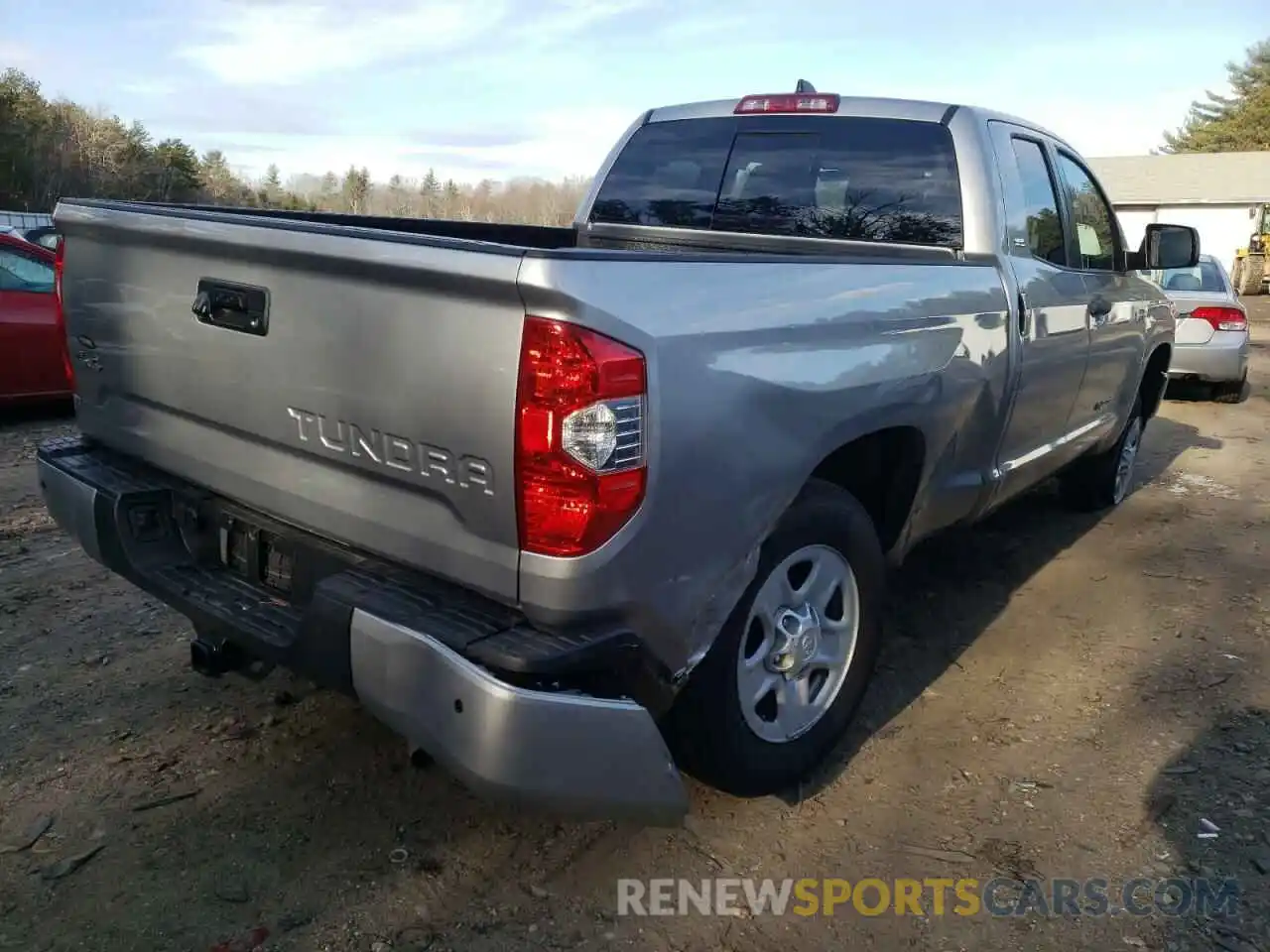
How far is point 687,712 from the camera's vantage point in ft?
8.50

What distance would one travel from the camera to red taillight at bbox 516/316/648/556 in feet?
6.57

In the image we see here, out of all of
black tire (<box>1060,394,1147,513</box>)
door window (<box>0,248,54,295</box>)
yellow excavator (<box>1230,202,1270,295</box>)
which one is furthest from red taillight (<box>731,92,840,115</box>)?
yellow excavator (<box>1230,202,1270,295</box>)

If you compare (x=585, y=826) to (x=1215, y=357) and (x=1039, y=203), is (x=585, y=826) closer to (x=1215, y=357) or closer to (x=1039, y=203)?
(x=1039, y=203)

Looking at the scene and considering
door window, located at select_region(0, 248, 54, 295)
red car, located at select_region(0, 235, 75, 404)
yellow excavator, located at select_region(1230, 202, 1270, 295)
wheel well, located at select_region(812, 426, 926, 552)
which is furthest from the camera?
yellow excavator, located at select_region(1230, 202, 1270, 295)

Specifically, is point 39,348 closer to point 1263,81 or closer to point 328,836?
point 328,836

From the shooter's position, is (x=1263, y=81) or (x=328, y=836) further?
(x=1263, y=81)

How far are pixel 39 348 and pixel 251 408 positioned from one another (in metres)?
6.02

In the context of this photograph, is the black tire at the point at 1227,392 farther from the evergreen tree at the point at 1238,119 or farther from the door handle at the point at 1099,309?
the evergreen tree at the point at 1238,119

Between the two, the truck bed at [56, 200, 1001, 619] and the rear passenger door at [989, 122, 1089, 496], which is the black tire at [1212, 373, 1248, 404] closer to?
the rear passenger door at [989, 122, 1089, 496]

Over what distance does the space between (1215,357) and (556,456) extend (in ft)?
34.7

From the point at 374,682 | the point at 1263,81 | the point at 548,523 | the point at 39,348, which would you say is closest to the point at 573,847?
the point at 374,682

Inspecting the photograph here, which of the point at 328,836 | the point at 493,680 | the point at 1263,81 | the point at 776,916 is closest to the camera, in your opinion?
the point at 493,680

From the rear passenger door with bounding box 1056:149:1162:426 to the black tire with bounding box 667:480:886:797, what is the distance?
2162 mm

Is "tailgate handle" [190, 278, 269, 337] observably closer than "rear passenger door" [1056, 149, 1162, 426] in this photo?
Yes
